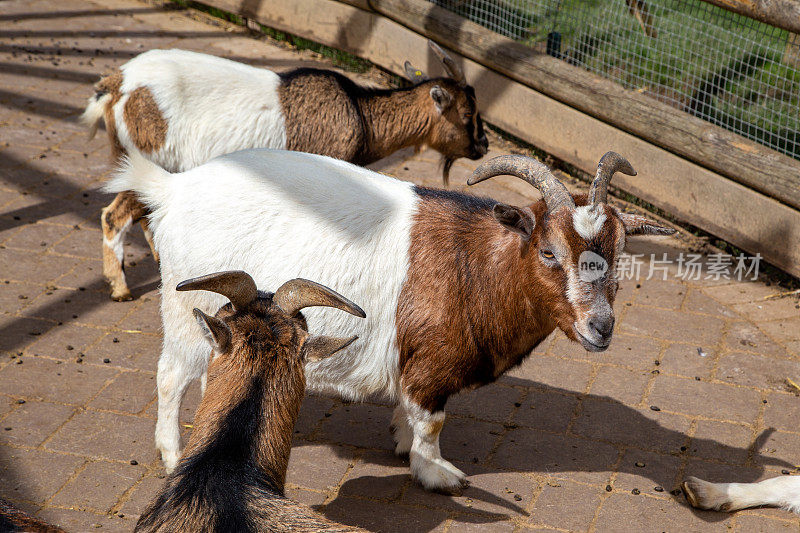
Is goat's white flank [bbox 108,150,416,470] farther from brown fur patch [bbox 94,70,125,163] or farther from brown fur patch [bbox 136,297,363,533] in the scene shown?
brown fur patch [bbox 94,70,125,163]

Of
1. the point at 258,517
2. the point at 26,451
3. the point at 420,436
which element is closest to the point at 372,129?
the point at 420,436

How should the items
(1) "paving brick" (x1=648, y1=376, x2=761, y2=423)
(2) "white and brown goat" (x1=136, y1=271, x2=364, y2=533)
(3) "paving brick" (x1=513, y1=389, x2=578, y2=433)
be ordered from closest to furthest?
(2) "white and brown goat" (x1=136, y1=271, x2=364, y2=533) → (3) "paving brick" (x1=513, y1=389, x2=578, y2=433) → (1) "paving brick" (x1=648, y1=376, x2=761, y2=423)

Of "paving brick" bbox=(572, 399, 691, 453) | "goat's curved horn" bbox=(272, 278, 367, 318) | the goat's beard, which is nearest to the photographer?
"goat's curved horn" bbox=(272, 278, 367, 318)

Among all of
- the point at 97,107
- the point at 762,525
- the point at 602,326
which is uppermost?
the point at 602,326

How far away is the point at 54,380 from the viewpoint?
17.3 feet

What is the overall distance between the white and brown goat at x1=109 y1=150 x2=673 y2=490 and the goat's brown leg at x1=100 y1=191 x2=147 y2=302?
60.5 inches

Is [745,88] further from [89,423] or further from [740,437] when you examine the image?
[89,423]

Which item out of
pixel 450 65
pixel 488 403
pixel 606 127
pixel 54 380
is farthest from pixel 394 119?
pixel 54 380

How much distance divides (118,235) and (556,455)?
3.30 meters

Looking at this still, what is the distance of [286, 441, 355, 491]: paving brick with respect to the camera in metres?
4.63

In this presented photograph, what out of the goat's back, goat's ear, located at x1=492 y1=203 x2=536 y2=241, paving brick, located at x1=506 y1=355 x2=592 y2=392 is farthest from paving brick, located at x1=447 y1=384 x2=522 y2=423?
goat's ear, located at x1=492 y1=203 x2=536 y2=241

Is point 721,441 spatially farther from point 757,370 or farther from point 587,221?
point 587,221

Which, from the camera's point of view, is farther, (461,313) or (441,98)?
(441,98)

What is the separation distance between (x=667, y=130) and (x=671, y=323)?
1829mm
